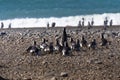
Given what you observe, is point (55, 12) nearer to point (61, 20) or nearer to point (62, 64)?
point (61, 20)

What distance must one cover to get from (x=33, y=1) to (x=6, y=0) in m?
4.29

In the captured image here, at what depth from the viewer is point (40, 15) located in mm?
54844

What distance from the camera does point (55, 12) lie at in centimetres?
5600

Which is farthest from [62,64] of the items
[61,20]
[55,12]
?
[55,12]

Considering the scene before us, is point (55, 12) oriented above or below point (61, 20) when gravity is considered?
above

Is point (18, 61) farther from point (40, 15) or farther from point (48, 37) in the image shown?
point (40, 15)

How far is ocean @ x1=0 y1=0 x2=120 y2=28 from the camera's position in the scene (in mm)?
48622

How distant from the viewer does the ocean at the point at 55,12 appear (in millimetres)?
48622

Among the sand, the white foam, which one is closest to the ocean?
the white foam

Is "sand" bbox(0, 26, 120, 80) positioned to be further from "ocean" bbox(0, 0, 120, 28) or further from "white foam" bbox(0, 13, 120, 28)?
"ocean" bbox(0, 0, 120, 28)

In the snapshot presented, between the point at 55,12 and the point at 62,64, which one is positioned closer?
the point at 62,64

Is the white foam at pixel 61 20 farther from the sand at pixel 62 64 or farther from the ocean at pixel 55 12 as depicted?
the sand at pixel 62 64

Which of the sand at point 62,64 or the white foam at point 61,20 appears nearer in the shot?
the sand at point 62,64

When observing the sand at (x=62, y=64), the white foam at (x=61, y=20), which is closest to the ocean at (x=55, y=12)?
the white foam at (x=61, y=20)
